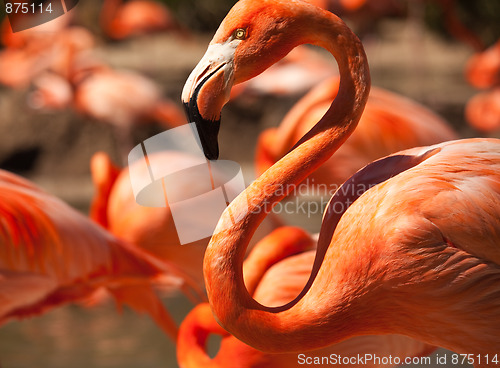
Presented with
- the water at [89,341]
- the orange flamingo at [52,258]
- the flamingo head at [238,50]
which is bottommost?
the water at [89,341]

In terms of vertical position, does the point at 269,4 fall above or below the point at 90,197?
above

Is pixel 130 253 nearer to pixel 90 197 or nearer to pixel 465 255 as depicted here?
pixel 465 255

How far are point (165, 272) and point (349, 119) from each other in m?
1.15

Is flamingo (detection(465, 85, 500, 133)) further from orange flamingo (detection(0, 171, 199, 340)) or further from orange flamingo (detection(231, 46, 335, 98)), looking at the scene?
orange flamingo (detection(0, 171, 199, 340))

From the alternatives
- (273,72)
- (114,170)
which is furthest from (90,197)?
(114,170)

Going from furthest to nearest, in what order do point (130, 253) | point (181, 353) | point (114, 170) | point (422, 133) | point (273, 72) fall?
point (273, 72) → point (114, 170) → point (422, 133) → point (130, 253) → point (181, 353)

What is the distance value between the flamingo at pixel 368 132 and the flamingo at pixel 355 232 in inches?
54.4

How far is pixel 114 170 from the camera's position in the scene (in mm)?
3061

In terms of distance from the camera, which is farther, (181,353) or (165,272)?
(165,272)

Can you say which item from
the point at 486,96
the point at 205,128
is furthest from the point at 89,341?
the point at 486,96

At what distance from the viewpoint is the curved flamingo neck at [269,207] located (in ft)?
4.35
